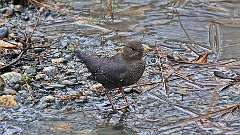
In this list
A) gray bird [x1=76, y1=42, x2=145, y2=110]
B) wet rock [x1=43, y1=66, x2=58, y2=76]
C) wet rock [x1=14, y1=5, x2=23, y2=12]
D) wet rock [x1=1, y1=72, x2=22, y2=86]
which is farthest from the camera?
wet rock [x1=14, y1=5, x2=23, y2=12]

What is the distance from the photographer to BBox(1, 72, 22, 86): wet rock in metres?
5.02

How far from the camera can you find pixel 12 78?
16.6 feet

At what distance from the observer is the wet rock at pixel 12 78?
16.5 feet

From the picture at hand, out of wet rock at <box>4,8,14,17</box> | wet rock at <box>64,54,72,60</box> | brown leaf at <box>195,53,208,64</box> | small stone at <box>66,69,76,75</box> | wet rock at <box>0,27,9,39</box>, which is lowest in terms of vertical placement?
small stone at <box>66,69,76,75</box>

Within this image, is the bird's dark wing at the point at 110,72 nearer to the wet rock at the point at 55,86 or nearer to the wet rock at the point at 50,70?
the wet rock at the point at 55,86

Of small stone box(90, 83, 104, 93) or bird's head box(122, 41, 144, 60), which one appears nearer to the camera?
bird's head box(122, 41, 144, 60)

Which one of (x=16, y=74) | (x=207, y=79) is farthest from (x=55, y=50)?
(x=207, y=79)

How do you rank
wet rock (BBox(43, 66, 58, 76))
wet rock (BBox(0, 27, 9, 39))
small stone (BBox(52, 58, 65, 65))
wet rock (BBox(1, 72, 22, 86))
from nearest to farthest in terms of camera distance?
wet rock (BBox(1, 72, 22, 86)), wet rock (BBox(43, 66, 58, 76)), small stone (BBox(52, 58, 65, 65)), wet rock (BBox(0, 27, 9, 39))

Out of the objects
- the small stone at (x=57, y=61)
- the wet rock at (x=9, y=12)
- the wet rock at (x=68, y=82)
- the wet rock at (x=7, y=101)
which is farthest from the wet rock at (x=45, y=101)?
the wet rock at (x=9, y=12)

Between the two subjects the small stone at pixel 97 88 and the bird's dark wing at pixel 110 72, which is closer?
the bird's dark wing at pixel 110 72

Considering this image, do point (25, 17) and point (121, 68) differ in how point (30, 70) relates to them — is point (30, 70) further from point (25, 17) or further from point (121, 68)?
point (25, 17)

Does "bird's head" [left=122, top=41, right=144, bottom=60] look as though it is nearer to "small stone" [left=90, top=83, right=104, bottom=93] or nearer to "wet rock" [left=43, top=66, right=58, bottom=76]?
"small stone" [left=90, top=83, right=104, bottom=93]

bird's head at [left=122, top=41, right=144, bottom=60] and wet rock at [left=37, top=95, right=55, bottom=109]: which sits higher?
bird's head at [left=122, top=41, right=144, bottom=60]

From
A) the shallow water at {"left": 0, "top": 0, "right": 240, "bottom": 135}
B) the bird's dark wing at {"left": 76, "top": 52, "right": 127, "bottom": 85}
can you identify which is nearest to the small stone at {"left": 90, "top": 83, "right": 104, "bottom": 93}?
the shallow water at {"left": 0, "top": 0, "right": 240, "bottom": 135}
